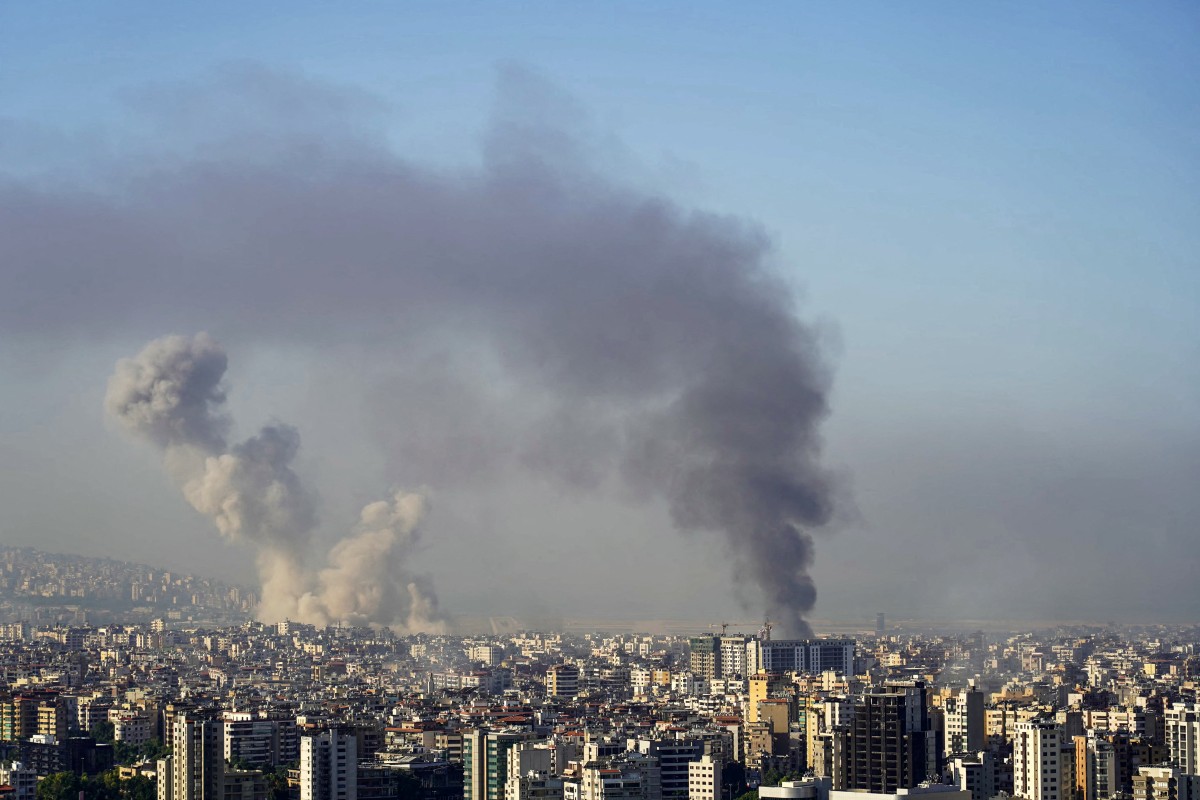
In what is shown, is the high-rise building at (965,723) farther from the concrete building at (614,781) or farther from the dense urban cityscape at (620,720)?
the concrete building at (614,781)

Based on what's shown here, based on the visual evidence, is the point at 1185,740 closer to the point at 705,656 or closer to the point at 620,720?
the point at 620,720

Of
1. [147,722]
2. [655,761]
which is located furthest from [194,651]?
[655,761]

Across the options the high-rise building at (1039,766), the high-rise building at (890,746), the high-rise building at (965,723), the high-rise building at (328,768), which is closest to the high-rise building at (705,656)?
the high-rise building at (965,723)

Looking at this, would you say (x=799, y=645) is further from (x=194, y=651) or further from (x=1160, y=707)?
(x=194, y=651)

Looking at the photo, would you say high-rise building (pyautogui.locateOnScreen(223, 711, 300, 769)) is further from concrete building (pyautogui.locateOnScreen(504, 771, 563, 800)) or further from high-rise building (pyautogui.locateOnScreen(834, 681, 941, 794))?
high-rise building (pyautogui.locateOnScreen(834, 681, 941, 794))

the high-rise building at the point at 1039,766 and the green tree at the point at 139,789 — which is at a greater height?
the high-rise building at the point at 1039,766

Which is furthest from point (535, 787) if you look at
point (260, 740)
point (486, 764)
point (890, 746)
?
point (260, 740)

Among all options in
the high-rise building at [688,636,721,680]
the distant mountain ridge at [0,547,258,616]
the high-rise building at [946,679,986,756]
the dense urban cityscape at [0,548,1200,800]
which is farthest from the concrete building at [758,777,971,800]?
the distant mountain ridge at [0,547,258,616]
